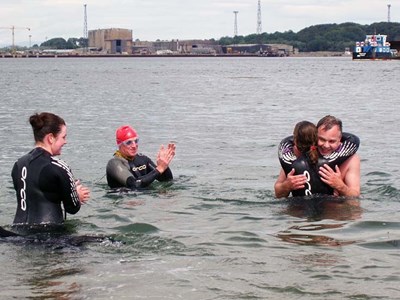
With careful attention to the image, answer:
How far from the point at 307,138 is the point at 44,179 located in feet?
12.5

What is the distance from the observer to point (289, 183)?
12.1m

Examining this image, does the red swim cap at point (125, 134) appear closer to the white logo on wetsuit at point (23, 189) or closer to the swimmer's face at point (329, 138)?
the swimmer's face at point (329, 138)

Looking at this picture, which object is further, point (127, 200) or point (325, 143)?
point (127, 200)

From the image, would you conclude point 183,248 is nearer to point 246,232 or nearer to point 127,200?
point 246,232

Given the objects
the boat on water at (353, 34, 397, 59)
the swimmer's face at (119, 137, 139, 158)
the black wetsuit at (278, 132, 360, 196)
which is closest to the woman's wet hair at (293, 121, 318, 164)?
the black wetsuit at (278, 132, 360, 196)

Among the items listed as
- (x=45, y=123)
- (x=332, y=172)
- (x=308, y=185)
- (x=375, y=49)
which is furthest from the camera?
(x=375, y=49)

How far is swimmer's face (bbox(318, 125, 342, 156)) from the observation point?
38.5 ft

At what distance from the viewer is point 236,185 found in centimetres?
1627

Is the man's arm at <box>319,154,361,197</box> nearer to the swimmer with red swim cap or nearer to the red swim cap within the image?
the swimmer with red swim cap

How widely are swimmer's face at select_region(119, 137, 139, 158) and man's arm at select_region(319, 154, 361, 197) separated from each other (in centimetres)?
350

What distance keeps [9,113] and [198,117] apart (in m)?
8.79

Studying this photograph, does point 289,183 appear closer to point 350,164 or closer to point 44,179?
point 350,164

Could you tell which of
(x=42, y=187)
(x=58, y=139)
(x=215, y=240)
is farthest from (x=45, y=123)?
(x=215, y=240)

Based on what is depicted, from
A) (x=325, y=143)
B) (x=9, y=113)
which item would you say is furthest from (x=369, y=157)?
(x=9, y=113)
